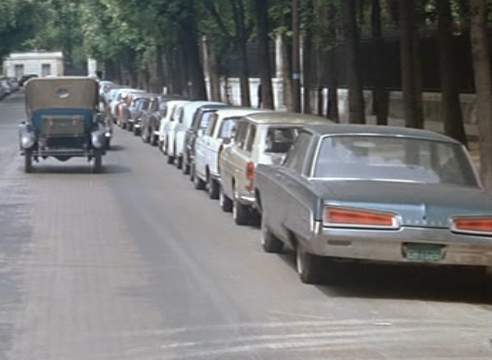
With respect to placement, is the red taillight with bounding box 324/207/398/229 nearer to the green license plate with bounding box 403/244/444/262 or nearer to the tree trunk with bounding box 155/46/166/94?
the green license plate with bounding box 403/244/444/262

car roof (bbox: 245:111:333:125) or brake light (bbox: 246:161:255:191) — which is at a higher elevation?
car roof (bbox: 245:111:333:125)

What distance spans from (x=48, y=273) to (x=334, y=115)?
24136mm

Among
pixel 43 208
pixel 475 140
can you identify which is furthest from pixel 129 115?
pixel 43 208

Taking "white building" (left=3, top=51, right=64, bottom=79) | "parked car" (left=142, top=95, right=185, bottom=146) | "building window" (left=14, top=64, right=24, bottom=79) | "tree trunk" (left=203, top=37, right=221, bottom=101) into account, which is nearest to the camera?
"parked car" (left=142, top=95, right=185, bottom=146)

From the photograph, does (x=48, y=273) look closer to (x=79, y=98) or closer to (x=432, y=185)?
(x=432, y=185)

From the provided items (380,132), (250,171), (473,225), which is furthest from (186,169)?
(473,225)

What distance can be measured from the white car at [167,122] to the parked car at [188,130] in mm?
1745

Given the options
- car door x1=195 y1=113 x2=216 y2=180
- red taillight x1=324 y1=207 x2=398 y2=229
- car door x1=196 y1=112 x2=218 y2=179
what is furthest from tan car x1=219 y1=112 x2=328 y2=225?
red taillight x1=324 y1=207 x2=398 y2=229

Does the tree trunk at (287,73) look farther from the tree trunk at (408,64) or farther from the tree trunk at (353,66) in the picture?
the tree trunk at (408,64)

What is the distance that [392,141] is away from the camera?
41.7 ft

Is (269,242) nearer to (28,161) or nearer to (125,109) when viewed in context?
(28,161)

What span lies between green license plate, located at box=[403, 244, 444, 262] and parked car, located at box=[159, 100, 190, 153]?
19215mm

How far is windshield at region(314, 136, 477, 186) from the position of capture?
12367 mm

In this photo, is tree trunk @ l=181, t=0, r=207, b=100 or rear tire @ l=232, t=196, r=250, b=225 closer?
rear tire @ l=232, t=196, r=250, b=225
